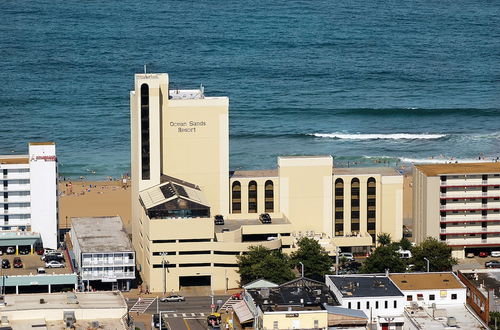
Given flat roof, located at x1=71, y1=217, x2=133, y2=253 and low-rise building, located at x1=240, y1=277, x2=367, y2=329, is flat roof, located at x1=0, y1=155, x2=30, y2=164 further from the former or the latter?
low-rise building, located at x1=240, y1=277, x2=367, y2=329

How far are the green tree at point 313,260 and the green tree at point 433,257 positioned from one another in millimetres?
7693

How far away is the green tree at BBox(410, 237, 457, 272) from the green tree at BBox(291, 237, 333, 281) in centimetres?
769

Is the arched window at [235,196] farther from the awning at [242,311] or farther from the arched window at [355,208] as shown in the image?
the awning at [242,311]

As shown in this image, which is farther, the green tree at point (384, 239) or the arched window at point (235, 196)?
the arched window at point (235, 196)

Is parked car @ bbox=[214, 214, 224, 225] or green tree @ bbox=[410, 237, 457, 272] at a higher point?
parked car @ bbox=[214, 214, 224, 225]

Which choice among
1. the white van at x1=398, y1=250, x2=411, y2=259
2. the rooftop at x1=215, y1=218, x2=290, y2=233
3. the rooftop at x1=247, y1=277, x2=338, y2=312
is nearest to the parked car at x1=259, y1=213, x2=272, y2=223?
the rooftop at x1=215, y1=218, x2=290, y2=233

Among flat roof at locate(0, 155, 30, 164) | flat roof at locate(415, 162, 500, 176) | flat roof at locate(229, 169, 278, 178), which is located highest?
flat roof at locate(0, 155, 30, 164)

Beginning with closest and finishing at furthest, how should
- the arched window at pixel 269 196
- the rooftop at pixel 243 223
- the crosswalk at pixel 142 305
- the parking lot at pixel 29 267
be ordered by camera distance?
the crosswalk at pixel 142 305 < the parking lot at pixel 29 267 < the rooftop at pixel 243 223 < the arched window at pixel 269 196

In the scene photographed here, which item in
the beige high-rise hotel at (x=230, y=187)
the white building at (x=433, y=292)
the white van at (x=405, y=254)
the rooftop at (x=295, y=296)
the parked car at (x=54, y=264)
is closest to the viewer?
the rooftop at (x=295, y=296)

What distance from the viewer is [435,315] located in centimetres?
13175

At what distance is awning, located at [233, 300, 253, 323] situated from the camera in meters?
132

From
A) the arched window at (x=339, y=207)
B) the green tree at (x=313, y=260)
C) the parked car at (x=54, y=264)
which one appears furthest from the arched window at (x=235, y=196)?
the parked car at (x=54, y=264)

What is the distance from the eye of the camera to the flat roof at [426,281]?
446 ft

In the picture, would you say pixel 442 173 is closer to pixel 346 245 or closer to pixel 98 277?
pixel 346 245
